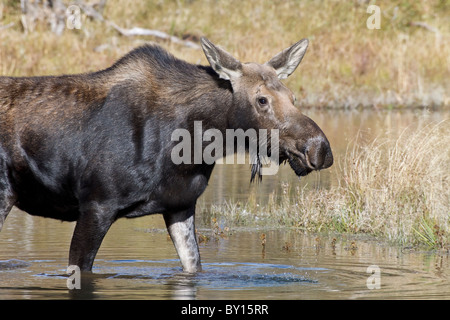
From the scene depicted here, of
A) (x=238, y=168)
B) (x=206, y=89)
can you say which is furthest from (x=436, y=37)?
(x=206, y=89)

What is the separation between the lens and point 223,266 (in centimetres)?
909

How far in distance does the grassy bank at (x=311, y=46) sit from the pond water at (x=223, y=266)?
42.9 ft

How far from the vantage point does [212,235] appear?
1077 cm

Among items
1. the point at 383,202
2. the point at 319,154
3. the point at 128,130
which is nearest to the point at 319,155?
the point at 319,154

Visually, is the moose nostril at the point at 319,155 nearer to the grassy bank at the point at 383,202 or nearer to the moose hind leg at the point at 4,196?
the moose hind leg at the point at 4,196

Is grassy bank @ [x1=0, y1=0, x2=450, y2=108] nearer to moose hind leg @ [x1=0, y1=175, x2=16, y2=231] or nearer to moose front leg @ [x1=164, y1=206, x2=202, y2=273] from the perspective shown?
moose hind leg @ [x1=0, y1=175, x2=16, y2=231]

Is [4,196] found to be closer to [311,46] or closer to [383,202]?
[383,202]

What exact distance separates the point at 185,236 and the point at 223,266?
69 cm

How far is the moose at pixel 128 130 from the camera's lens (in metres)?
7.98

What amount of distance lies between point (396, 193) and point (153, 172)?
3926mm

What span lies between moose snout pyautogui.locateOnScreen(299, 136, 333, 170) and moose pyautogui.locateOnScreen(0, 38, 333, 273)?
0.08 metres

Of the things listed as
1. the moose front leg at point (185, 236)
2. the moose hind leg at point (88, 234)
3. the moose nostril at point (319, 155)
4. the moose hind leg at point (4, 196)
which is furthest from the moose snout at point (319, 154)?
the moose hind leg at point (4, 196)

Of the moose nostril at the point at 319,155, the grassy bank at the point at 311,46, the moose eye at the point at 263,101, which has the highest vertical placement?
the grassy bank at the point at 311,46

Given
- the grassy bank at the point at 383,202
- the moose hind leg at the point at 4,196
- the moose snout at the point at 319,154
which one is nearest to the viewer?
the moose snout at the point at 319,154
